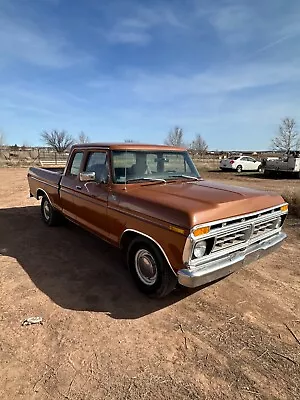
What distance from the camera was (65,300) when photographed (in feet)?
11.4

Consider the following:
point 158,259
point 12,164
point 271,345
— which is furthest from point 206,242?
point 12,164

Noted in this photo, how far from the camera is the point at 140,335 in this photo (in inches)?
113

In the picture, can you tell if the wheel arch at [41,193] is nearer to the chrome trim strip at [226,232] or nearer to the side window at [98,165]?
the side window at [98,165]

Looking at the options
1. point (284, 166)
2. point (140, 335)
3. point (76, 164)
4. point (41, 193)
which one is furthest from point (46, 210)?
point (284, 166)

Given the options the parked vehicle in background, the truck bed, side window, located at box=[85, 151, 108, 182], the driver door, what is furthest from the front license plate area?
the parked vehicle in background

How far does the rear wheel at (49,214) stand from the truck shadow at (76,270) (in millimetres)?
170

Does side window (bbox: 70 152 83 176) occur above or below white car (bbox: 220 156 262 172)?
above

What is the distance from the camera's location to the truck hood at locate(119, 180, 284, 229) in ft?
9.59

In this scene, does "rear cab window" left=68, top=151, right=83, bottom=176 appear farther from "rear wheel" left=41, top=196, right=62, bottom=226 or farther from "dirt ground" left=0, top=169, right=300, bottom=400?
"dirt ground" left=0, top=169, right=300, bottom=400

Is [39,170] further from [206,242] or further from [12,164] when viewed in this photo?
[12,164]

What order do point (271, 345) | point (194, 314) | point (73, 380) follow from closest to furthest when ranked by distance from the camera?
point (73, 380), point (271, 345), point (194, 314)

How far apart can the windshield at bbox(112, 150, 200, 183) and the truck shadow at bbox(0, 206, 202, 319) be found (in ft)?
4.84

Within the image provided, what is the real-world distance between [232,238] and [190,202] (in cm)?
68

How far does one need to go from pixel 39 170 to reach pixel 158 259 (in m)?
4.92
